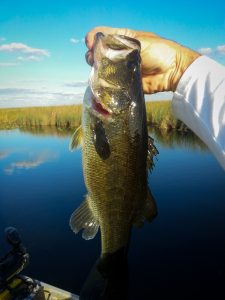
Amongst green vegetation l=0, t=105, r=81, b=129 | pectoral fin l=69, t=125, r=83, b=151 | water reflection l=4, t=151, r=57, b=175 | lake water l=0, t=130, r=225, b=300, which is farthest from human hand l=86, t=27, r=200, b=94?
green vegetation l=0, t=105, r=81, b=129

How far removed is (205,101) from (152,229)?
310 inches

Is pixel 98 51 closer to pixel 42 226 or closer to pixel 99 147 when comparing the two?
pixel 99 147

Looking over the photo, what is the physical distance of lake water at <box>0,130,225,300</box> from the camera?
7.52 metres

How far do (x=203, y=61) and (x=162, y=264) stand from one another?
6573mm

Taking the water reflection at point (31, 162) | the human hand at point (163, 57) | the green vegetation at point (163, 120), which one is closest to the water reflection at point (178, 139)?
the green vegetation at point (163, 120)

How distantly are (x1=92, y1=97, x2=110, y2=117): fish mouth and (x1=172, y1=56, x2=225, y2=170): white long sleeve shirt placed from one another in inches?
22.9

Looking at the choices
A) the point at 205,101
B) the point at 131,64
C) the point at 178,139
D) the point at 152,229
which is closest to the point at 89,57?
the point at 131,64

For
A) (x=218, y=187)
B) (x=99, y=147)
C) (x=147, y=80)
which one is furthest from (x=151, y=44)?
(x=218, y=187)

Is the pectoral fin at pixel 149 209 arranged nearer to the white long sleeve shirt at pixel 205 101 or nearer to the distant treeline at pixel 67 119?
the white long sleeve shirt at pixel 205 101

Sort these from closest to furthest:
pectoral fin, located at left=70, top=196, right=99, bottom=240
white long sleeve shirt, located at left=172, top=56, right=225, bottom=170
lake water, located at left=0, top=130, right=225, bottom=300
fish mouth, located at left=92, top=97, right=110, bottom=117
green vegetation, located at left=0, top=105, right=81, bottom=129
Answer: white long sleeve shirt, located at left=172, top=56, right=225, bottom=170, fish mouth, located at left=92, top=97, right=110, bottom=117, pectoral fin, located at left=70, top=196, right=99, bottom=240, lake water, located at left=0, top=130, right=225, bottom=300, green vegetation, located at left=0, top=105, right=81, bottom=129

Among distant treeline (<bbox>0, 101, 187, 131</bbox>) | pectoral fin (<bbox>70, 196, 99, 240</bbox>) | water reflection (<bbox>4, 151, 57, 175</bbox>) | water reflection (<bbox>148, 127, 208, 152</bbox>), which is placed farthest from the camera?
distant treeline (<bbox>0, 101, 187, 131</bbox>)

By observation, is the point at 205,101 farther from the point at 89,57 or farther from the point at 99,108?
the point at 89,57

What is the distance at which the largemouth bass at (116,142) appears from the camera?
2.19m

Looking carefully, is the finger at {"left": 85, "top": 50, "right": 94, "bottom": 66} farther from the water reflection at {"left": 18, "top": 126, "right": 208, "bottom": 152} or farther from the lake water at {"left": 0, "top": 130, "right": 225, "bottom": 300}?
the water reflection at {"left": 18, "top": 126, "right": 208, "bottom": 152}
